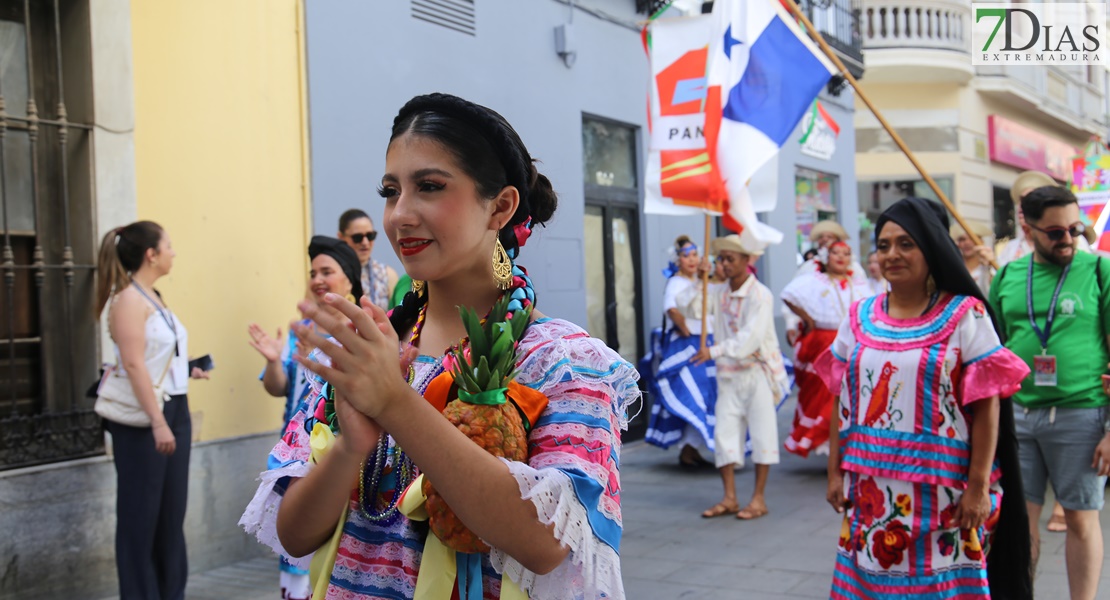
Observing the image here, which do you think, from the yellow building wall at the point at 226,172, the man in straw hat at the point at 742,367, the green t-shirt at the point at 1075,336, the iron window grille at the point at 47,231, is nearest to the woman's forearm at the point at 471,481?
the green t-shirt at the point at 1075,336

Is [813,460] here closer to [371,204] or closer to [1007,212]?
[371,204]

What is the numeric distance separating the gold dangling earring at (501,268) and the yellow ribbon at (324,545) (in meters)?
0.41

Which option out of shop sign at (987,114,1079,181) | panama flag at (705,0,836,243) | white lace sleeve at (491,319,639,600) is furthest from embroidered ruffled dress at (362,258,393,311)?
shop sign at (987,114,1079,181)

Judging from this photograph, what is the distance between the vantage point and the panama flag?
722 centimetres

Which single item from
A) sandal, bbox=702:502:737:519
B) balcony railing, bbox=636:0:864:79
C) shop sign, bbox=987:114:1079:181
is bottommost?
sandal, bbox=702:502:737:519

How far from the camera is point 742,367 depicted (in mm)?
8031

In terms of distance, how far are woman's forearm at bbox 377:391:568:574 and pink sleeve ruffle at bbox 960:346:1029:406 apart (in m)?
2.63

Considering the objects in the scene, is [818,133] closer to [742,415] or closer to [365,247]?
Answer: [742,415]

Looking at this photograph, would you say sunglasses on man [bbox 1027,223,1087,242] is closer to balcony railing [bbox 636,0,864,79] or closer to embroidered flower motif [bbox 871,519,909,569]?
embroidered flower motif [bbox 871,519,909,569]

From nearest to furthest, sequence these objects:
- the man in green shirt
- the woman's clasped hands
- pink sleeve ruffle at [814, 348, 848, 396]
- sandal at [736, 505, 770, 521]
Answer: the woman's clasped hands < pink sleeve ruffle at [814, 348, 848, 396] < the man in green shirt < sandal at [736, 505, 770, 521]

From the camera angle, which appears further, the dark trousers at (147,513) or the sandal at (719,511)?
the sandal at (719,511)

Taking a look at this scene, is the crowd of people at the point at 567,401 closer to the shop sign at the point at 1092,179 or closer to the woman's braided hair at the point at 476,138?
the woman's braided hair at the point at 476,138

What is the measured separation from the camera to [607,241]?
10734 mm

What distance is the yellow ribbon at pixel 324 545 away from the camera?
1.89 m
